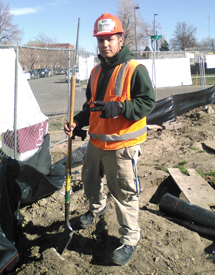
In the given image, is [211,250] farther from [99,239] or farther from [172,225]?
[99,239]

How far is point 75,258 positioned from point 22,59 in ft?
11.8

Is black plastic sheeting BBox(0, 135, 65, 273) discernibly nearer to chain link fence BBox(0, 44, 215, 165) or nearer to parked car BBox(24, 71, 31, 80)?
chain link fence BBox(0, 44, 215, 165)

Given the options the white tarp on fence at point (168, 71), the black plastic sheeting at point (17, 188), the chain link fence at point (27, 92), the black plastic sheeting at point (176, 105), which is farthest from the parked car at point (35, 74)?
the white tarp on fence at point (168, 71)

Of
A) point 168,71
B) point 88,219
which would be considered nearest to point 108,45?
point 88,219

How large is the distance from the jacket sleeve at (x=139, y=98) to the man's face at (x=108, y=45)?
0.94ft

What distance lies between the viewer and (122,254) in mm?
2549

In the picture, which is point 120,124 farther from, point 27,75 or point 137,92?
point 27,75

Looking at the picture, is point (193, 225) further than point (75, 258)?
Yes

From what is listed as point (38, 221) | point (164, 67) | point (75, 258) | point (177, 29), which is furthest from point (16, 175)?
point (177, 29)

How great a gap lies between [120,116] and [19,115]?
8.52 feet

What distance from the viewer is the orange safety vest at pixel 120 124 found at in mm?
2441

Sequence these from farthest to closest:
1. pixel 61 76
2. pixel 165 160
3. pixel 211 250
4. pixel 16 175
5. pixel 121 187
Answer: pixel 61 76, pixel 165 160, pixel 16 175, pixel 211 250, pixel 121 187

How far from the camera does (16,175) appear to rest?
3314 mm

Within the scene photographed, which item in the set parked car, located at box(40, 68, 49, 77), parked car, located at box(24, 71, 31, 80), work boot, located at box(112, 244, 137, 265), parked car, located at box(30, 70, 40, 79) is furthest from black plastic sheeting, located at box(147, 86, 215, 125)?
work boot, located at box(112, 244, 137, 265)
